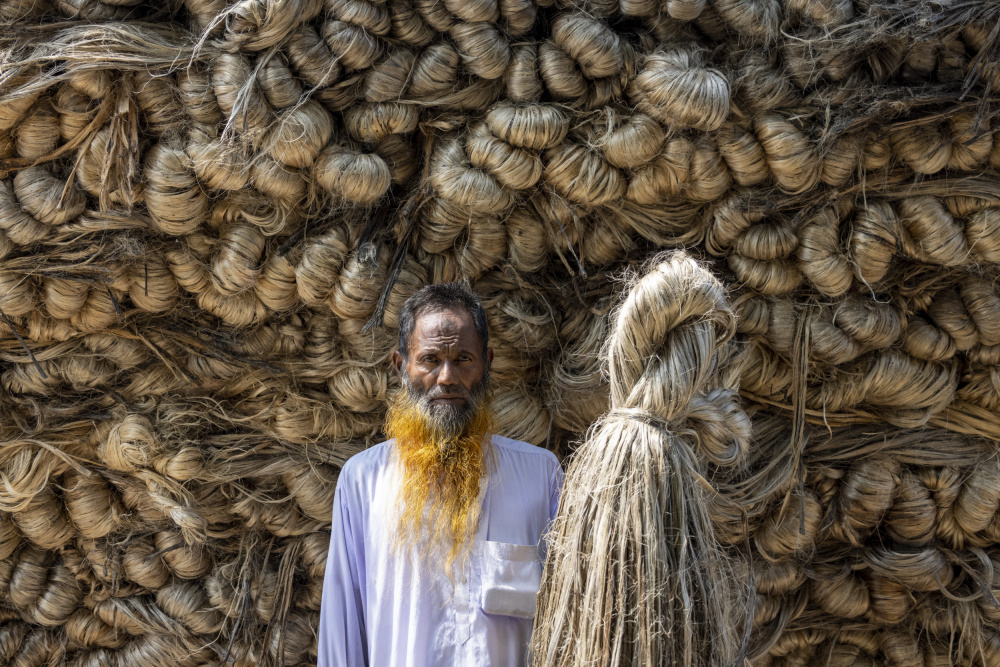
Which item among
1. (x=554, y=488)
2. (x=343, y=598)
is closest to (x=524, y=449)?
(x=554, y=488)

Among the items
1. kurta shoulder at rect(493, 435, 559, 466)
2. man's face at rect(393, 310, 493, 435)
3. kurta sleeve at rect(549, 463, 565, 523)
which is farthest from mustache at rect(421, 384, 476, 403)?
kurta sleeve at rect(549, 463, 565, 523)

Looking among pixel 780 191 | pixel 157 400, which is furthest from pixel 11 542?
pixel 780 191

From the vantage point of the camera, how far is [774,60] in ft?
6.32

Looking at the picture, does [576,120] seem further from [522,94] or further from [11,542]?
[11,542]

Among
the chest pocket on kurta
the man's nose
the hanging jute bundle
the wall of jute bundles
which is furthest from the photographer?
the wall of jute bundles

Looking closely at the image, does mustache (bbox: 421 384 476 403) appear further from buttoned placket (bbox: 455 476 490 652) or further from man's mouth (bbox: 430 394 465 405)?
buttoned placket (bbox: 455 476 490 652)

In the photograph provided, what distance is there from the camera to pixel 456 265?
202cm

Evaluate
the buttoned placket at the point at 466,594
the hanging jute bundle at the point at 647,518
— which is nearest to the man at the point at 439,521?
the buttoned placket at the point at 466,594

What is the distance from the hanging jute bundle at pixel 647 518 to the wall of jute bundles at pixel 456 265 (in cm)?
31

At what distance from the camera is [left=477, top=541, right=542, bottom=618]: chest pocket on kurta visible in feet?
5.28

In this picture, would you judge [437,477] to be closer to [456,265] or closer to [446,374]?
[446,374]

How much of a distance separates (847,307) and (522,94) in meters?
0.86

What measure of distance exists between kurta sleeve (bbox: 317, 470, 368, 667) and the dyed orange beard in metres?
0.11

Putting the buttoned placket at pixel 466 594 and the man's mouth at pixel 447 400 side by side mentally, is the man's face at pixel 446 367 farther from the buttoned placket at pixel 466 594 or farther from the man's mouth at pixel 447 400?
the buttoned placket at pixel 466 594
